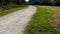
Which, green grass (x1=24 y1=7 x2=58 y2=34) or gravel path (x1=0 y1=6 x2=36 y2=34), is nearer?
green grass (x1=24 y1=7 x2=58 y2=34)

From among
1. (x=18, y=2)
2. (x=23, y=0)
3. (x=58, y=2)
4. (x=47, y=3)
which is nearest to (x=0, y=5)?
(x=18, y=2)

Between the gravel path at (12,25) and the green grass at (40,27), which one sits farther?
the gravel path at (12,25)

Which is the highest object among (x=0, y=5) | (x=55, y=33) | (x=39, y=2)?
(x=55, y=33)

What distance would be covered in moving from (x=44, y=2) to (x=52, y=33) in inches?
2595

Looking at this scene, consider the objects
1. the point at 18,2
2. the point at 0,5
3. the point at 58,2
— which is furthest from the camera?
the point at 58,2

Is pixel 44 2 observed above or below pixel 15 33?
below

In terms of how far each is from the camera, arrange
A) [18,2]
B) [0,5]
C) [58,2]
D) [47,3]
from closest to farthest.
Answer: [0,5] < [18,2] < [58,2] < [47,3]

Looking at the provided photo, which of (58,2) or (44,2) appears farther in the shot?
(44,2)

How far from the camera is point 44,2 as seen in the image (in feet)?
244

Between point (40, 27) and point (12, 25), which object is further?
point (12, 25)

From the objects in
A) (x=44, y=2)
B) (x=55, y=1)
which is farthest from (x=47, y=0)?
(x=55, y=1)

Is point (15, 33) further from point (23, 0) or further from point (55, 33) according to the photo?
point (23, 0)

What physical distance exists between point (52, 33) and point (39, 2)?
67.9 metres

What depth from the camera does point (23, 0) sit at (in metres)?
55.6
